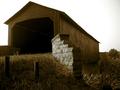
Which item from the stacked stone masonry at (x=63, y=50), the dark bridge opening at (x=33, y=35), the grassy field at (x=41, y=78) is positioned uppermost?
the dark bridge opening at (x=33, y=35)

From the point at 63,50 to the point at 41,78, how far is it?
2.29m

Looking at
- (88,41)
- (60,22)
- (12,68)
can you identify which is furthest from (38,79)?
(88,41)

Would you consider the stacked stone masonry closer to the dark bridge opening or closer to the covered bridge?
the covered bridge

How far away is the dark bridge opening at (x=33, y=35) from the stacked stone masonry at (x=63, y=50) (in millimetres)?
7338

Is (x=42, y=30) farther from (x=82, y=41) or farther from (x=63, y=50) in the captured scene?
(x=63, y=50)

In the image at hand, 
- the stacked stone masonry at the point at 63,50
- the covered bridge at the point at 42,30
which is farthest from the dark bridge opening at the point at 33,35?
the stacked stone masonry at the point at 63,50

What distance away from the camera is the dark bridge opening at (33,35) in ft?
65.7

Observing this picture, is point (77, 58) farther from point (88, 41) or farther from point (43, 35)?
point (43, 35)

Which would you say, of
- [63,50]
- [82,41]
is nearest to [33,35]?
[82,41]

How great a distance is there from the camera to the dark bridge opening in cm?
2004

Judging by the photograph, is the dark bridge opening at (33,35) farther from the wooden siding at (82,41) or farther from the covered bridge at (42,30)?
the wooden siding at (82,41)

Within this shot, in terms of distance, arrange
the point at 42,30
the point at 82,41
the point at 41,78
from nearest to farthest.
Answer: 1. the point at 41,78
2. the point at 82,41
3. the point at 42,30

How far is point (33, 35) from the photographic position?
22391 millimetres

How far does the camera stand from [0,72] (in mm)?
10273
